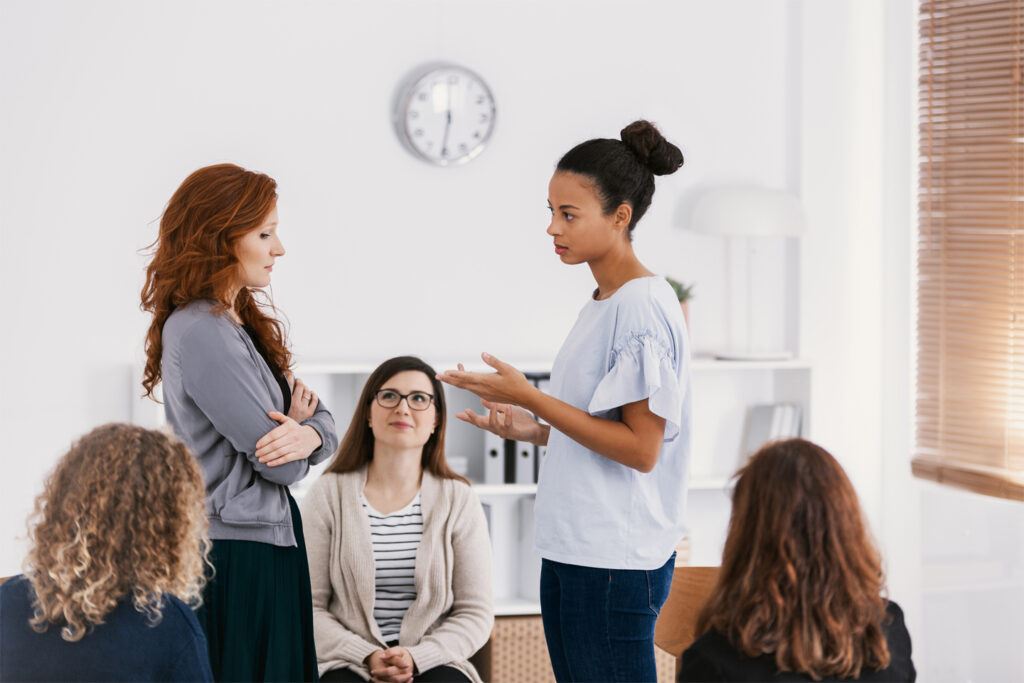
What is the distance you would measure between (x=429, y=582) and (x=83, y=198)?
1.66 m

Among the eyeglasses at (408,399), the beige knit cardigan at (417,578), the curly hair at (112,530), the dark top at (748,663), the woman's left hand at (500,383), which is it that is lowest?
the beige knit cardigan at (417,578)

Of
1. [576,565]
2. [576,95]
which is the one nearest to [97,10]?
[576,95]

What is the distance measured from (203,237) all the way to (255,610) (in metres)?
0.69

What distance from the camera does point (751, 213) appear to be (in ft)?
11.9

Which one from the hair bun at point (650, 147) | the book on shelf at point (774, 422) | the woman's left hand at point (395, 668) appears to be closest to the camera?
the hair bun at point (650, 147)

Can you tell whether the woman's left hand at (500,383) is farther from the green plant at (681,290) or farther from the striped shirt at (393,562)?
the green plant at (681,290)

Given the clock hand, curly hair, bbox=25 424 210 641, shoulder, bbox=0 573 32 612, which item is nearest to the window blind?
the clock hand

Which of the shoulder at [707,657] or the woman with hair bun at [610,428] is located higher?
the woman with hair bun at [610,428]

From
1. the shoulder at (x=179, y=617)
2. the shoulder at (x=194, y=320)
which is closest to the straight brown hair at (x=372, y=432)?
the shoulder at (x=194, y=320)

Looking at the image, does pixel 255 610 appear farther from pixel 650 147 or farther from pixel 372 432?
pixel 650 147

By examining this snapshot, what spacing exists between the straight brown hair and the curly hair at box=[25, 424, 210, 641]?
124cm

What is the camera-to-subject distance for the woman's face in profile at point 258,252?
6.72ft

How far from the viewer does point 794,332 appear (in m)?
3.98

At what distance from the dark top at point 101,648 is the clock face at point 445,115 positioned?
7.68ft
